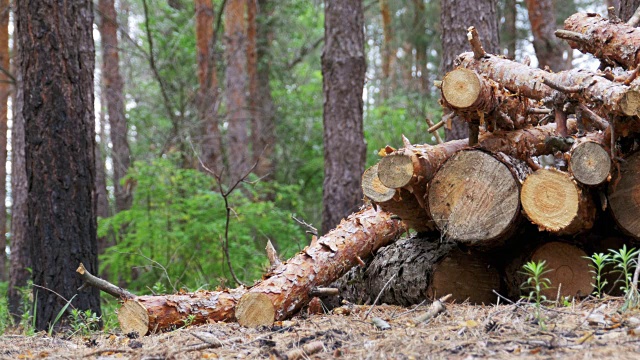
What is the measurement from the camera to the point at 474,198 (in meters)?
4.14

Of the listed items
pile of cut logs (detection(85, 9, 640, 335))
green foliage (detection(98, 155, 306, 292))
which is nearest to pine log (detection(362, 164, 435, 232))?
pile of cut logs (detection(85, 9, 640, 335))

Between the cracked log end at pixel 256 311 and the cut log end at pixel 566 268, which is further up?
the cut log end at pixel 566 268

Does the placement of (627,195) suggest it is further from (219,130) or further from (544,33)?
(219,130)

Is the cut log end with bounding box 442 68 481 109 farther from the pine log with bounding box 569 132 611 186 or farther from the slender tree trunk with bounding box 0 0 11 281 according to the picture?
the slender tree trunk with bounding box 0 0 11 281

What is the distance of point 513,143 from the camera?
4.45 metres

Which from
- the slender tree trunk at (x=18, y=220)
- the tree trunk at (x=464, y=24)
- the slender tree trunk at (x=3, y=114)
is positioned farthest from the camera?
the slender tree trunk at (x=3, y=114)

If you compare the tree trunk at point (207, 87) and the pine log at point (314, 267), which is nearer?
the pine log at point (314, 267)

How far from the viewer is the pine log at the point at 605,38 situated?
14.4 feet

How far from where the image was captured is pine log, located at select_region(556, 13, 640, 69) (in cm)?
438

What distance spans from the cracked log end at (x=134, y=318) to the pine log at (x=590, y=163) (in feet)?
9.41

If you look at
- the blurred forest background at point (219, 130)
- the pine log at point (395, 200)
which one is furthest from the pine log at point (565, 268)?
the blurred forest background at point (219, 130)

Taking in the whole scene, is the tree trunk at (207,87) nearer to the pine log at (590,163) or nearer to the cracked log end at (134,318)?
the cracked log end at (134,318)

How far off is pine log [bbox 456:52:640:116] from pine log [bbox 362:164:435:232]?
3.51 ft

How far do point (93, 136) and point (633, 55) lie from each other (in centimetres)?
455
